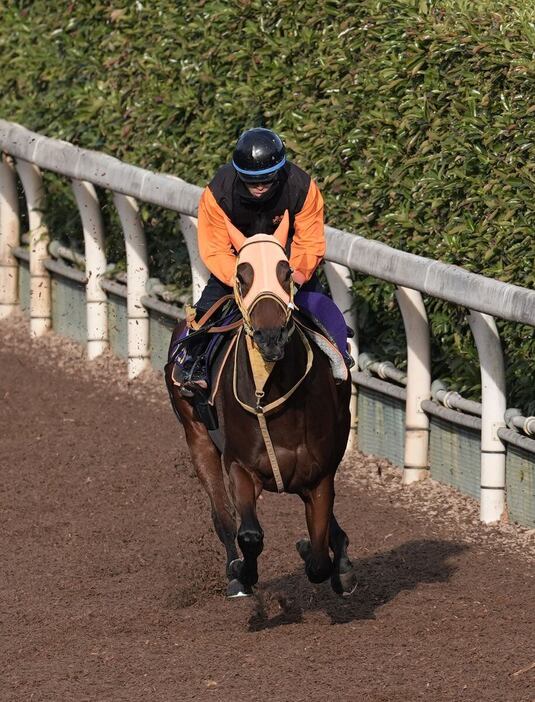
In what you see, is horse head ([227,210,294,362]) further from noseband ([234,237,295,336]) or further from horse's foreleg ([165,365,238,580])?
horse's foreleg ([165,365,238,580])

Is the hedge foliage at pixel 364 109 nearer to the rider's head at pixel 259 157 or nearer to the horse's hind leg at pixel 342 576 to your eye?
the horse's hind leg at pixel 342 576

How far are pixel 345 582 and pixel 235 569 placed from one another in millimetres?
540

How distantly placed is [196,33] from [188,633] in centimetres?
620

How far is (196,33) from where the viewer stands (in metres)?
13.1

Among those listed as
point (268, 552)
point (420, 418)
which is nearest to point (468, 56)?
point (420, 418)

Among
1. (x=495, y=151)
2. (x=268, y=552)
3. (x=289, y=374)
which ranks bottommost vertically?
(x=268, y=552)

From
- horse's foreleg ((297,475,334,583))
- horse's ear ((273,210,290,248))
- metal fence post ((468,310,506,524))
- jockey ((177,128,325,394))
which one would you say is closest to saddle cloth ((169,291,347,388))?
jockey ((177,128,325,394))

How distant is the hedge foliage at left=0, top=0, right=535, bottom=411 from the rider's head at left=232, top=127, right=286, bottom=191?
203cm

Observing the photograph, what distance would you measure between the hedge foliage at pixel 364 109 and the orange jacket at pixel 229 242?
1647mm

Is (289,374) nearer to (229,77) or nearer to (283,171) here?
(283,171)

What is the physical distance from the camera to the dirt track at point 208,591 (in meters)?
7.36

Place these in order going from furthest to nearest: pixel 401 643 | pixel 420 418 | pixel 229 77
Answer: pixel 229 77 → pixel 420 418 → pixel 401 643

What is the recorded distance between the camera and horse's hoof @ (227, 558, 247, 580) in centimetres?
823

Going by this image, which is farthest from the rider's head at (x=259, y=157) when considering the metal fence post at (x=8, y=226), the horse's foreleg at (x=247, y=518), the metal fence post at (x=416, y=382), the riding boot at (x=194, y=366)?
the metal fence post at (x=8, y=226)
